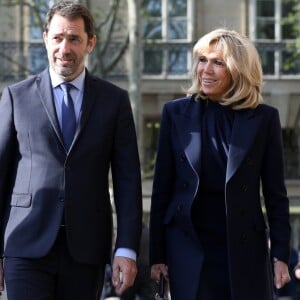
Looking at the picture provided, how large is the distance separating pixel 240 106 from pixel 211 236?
0.76 meters

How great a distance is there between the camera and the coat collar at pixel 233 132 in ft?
17.3

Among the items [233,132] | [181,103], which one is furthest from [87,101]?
[233,132]

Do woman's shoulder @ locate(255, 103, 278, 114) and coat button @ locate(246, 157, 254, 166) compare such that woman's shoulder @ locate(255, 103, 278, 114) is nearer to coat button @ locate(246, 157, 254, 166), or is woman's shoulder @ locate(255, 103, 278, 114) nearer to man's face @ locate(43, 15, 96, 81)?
coat button @ locate(246, 157, 254, 166)

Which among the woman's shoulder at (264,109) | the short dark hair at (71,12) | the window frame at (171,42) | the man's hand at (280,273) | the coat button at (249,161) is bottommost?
the man's hand at (280,273)

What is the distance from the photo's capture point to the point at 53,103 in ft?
17.1

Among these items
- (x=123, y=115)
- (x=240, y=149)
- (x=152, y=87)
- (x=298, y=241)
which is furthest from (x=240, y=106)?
(x=152, y=87)

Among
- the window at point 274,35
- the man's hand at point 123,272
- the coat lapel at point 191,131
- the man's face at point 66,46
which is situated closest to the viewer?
the man's hand at point 123,272

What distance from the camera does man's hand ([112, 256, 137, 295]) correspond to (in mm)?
5102

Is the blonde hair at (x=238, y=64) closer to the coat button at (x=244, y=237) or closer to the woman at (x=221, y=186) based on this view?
the woman at (x=221, y=186)

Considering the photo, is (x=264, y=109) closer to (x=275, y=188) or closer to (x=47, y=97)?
(x=275, y=188)

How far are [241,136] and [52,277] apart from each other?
1.30 meters

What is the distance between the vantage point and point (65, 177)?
16.8 ft

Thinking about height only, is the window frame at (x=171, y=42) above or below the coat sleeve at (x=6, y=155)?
above

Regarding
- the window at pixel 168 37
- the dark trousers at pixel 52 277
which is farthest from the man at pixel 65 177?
the window at pixel 168 37
